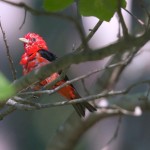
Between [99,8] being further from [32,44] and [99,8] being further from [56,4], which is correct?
[32,44]

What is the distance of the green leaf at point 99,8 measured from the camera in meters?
1.55

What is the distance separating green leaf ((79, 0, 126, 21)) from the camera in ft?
5.09

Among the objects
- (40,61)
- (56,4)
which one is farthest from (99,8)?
(40,61)

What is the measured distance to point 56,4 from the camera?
1.51 m

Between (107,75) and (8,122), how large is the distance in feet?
7.50

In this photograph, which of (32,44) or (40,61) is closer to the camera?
(40,61)

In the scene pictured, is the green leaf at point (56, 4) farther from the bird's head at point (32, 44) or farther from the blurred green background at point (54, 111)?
the blurred green background at point (54, 111)

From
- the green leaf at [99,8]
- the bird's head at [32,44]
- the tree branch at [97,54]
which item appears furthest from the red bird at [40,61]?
the green leaf at [99,8]

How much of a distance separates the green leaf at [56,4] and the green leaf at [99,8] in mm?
61

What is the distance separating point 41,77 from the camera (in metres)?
1.74

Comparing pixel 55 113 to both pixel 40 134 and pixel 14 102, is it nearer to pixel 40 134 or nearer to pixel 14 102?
pixel 40 134

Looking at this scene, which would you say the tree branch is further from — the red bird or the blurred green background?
the blurred green background

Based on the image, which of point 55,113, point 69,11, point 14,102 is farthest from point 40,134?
point 14,102

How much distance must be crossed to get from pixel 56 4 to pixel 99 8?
14 centimetres
